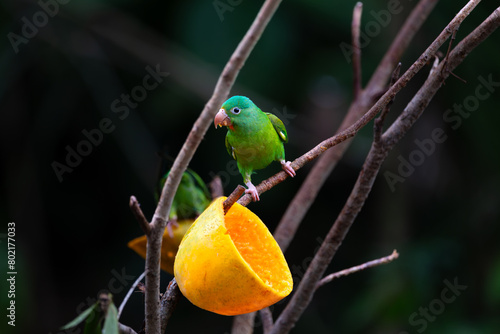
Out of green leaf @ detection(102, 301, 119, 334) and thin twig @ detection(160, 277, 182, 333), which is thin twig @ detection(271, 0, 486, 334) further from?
green leaf @ detection(102, 301, 119, 334)

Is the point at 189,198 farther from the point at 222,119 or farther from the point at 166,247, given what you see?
the point at 222,119

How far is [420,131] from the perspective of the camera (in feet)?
13.0

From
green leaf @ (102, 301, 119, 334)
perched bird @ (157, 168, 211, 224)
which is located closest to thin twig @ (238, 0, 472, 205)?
green leaf @ (102, 301, 119, 334)

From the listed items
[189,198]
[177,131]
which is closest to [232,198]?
[189,198]

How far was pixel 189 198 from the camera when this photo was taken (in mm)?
2416

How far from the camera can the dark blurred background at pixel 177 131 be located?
3799 mm

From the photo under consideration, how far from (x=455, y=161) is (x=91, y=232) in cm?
280

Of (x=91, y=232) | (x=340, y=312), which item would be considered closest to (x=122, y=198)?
(x=91, y=232)

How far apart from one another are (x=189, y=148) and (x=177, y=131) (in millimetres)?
3239

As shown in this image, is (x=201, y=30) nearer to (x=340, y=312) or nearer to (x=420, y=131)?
(x=420, y=131)

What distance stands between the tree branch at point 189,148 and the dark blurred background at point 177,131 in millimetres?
2584

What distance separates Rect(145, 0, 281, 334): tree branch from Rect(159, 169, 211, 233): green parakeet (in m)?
1.27

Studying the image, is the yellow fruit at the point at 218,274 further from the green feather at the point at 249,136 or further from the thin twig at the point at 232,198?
the green feather at the point at 249,136

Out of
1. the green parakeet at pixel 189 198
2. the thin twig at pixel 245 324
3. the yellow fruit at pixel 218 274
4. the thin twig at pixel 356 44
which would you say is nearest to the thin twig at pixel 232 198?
the yellow fruit at pixel 218 274
